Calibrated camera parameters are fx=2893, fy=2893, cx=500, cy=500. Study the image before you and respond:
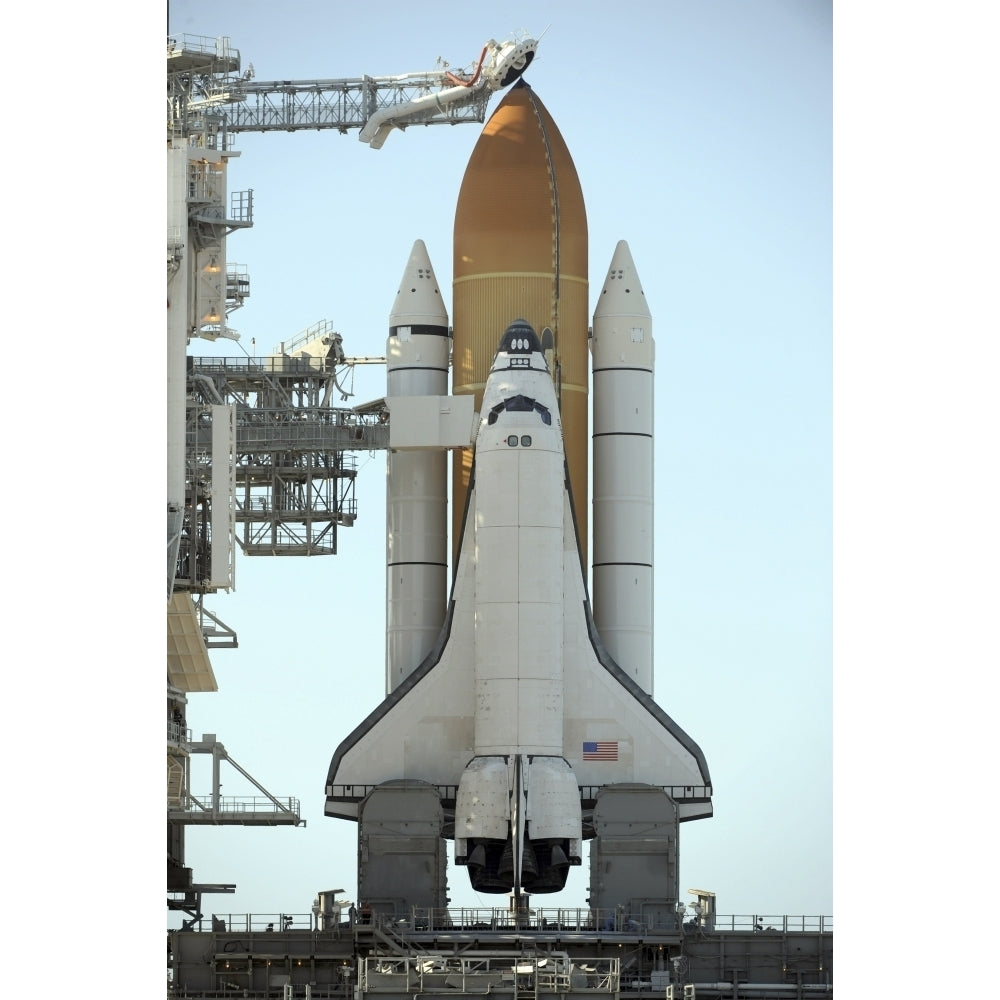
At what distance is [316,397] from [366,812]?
900 cm

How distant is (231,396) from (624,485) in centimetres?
810

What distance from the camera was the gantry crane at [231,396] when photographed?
47.1 m

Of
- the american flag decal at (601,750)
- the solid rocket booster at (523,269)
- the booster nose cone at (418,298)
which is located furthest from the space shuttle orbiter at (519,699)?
the booster nose cone at (418,298)

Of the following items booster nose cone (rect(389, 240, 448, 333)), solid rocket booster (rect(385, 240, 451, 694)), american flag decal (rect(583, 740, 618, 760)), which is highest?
booster nose cone (rect(389, 240, 448, 333))

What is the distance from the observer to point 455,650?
48.8 meters

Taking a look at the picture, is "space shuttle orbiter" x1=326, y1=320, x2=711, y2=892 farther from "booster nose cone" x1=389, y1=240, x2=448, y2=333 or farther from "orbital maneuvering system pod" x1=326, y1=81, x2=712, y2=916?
"booster nose cone" x1=389, y1=240, x2=448, y2=333

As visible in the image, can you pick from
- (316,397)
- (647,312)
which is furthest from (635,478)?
(316,397)

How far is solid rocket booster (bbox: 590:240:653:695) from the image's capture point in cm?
5016

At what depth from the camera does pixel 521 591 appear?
46406 millimetres

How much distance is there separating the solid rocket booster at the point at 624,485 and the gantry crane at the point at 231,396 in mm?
4070

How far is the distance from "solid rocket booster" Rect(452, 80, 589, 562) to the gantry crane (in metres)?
1.77

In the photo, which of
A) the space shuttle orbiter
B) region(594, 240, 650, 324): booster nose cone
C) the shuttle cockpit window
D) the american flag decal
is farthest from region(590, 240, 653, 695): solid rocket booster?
the shuttle cockpit window

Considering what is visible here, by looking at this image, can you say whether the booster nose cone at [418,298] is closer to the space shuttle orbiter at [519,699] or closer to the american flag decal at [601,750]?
the space shuttle orbiter at [519,699]

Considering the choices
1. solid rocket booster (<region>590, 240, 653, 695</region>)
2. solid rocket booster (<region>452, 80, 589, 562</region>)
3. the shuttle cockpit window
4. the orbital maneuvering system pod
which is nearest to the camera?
the orbital maneuvering system pod
